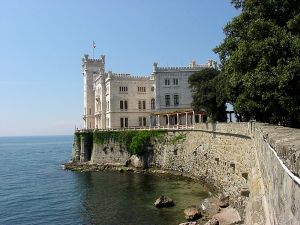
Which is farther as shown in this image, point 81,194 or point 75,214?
point 81,194

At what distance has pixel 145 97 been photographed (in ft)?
242

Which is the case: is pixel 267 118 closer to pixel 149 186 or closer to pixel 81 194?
pixel 149 186

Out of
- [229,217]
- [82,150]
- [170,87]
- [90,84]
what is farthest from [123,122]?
[229,217]

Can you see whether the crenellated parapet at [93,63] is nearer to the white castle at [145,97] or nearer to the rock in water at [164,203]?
the white castle at [145,97]

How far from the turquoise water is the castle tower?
1175 inches

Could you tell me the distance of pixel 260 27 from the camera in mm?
26203

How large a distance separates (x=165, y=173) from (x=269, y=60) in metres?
29.8

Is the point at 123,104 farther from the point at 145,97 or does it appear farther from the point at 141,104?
the point at 145,97

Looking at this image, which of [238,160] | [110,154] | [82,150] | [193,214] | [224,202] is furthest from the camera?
[82,150]

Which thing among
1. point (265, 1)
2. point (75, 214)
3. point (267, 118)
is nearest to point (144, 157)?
point (75, 214)

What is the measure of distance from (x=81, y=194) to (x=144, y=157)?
1699 centimetres

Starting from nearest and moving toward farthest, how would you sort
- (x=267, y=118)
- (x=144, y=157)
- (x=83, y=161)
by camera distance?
(x=267, y=118) → (x=144, y=157) → (x=83, y=161)

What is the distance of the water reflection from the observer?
30.2 metres

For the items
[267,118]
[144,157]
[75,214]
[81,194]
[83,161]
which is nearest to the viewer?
[267,118]
